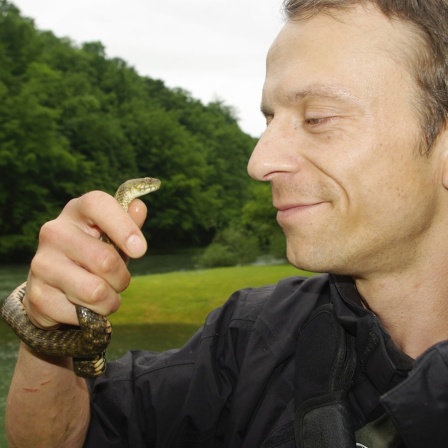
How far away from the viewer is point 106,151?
56500 millimetres

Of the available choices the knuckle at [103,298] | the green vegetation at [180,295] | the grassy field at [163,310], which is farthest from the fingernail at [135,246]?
the green vegetation at [180,295]

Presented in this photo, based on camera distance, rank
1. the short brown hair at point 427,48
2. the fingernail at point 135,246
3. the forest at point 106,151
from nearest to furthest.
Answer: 1. the fingernail at point 135,246
2. the short brown hair at point 427,48
3. the forest at point 106,151

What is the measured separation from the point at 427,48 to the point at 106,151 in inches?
2188

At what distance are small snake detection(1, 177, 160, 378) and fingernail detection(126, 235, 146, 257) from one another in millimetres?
351

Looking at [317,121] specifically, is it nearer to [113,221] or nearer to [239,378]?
[113,221]

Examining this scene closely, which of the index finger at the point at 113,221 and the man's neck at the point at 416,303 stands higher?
the index finger at the point at 113,221

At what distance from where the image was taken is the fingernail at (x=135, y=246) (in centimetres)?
194

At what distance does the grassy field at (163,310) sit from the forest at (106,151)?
35.3 ft

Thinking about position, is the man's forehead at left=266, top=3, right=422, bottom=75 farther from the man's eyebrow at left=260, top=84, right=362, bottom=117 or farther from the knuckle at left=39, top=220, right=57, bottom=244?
the knuckle at left=39, top=220, right=57, bottom=244

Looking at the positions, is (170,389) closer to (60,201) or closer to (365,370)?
(365,370)

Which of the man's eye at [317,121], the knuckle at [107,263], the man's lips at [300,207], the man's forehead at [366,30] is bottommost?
the knuckle at [107,263]

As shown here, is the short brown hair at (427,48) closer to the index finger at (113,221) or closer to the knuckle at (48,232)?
the index finger at (113,221)

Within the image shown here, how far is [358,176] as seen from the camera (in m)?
2.61

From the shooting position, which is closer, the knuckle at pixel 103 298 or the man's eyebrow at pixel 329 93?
the knuckle at pixel 103 298
